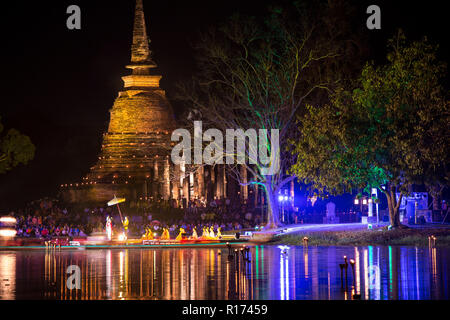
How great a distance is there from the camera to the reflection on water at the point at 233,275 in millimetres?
19672

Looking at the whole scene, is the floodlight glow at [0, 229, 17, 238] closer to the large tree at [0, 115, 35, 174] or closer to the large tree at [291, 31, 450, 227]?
the large tree at [291, 31, 450, 227]

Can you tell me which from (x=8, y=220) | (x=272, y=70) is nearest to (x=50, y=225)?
Result: (x=8, y=220)

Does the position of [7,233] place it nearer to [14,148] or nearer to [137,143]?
[14,148]

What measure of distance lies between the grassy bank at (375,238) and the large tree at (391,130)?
2.45 metres

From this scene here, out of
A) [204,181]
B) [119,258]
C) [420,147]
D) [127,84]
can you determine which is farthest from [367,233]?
[127,84]

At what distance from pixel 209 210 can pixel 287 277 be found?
32150 mm

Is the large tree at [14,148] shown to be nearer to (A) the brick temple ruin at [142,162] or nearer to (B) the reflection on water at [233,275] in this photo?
(A) the brick temple ruin at [142,162]

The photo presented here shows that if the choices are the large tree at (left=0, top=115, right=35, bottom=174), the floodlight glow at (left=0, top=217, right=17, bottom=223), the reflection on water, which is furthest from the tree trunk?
the large tree at (left=0, top=115, right=35, bottom=174)

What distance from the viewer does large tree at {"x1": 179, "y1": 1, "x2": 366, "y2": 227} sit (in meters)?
45.9

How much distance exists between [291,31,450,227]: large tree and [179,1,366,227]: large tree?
6.25 m

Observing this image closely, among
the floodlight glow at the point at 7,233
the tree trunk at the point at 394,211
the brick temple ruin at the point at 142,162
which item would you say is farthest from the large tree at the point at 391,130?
the brick temple ruin at the point at 142,162

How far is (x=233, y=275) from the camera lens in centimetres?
2369

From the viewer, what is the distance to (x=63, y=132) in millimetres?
80688
